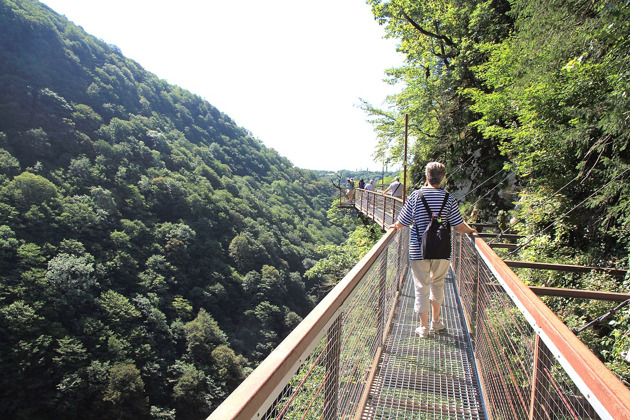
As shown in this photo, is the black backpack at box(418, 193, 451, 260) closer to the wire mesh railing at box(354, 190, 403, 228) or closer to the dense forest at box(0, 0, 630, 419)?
the dense forest at box(0, 0, 630, 419)

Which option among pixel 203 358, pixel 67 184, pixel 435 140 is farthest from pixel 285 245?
pixel 435 140

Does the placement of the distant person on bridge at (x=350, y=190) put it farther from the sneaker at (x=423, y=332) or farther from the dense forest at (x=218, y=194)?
the sneaker at (x=423, y=332)

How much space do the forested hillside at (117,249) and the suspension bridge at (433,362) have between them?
4829 cm

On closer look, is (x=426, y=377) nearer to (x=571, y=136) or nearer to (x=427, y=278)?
(x=427, y=278)

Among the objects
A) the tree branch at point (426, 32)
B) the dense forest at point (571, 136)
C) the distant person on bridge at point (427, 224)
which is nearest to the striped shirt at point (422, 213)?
the distant person on bridge at point (427, 224)

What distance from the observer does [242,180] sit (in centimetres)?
10800

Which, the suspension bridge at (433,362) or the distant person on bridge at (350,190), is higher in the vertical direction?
the distant person on bridge at (350,190)

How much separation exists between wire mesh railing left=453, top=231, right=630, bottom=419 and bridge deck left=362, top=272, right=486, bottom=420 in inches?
5.8

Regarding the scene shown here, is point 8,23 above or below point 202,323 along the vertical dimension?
above

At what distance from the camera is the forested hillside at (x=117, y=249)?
4188 cm

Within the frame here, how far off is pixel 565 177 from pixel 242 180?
346ft

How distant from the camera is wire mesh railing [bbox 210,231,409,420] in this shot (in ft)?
2.73

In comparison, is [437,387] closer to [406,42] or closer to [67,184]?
[406,42]

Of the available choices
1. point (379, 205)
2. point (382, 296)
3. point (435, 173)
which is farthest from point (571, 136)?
point (379, 205)
